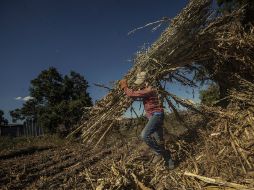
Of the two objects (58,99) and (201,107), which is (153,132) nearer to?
(201,107)

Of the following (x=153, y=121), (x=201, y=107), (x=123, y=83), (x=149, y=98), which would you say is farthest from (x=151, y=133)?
(x=201, y=107)

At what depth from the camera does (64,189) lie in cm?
471

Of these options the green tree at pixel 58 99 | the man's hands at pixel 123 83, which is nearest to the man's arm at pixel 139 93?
the man's hands at pixel 123 83

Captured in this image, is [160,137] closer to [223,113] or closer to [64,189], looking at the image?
[223,113]

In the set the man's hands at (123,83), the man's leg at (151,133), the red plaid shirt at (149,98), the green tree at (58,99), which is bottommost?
the man's leg at (151,133)

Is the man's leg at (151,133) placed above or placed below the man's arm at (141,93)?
below

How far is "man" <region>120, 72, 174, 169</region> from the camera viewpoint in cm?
509

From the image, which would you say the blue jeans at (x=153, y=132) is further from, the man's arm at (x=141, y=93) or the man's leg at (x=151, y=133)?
the man's arm at (x=141, y=93)

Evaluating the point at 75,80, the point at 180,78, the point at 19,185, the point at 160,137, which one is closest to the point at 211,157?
the point at 160,137

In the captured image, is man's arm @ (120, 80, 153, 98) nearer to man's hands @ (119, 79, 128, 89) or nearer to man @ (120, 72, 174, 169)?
man @ (120, 72, 174, 169)

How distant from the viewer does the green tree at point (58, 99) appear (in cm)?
1388

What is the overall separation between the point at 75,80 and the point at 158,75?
9.70m

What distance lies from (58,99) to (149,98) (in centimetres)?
1009

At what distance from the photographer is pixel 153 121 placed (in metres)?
5.09
